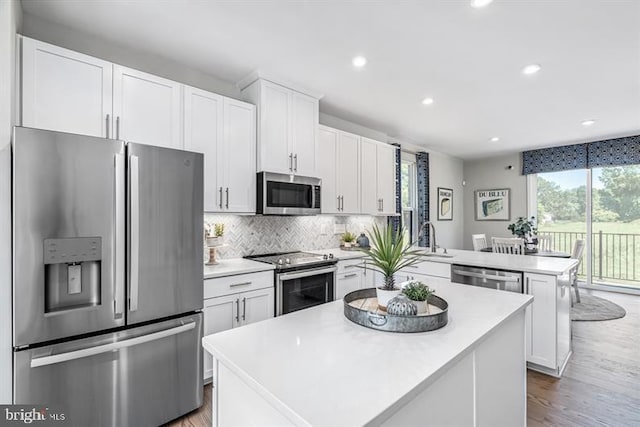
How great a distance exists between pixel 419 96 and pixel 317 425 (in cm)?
348

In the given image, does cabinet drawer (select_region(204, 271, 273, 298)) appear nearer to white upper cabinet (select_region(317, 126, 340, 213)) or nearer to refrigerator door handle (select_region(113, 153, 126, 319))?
refrigerator door handle (select_region(113, 153, 126, 319))

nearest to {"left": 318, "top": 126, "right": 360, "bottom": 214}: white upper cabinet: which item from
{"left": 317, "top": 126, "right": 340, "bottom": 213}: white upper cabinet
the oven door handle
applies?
{"left": 317, "top": 126, "right": 340, "bottom": 213}: white upper cabinet

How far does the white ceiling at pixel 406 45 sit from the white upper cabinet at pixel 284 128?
0.19 metres

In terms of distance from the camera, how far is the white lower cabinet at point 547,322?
253 cm

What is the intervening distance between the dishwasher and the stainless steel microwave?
5.26ft

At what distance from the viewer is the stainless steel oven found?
107 inches

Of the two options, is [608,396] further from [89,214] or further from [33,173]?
[33,173]

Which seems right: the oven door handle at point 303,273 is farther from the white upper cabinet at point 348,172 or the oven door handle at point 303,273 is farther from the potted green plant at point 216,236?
the white upper cabinet at point 348,172

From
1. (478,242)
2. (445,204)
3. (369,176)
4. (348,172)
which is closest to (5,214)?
(348,172)

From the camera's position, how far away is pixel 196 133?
258cm

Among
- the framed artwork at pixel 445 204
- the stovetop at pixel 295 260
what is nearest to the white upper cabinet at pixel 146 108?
the stovetop at pixel 295 260

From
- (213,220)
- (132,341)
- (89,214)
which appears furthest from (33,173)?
(213,220)

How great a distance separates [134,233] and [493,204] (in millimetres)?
6999

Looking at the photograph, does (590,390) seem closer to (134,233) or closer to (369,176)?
(369,176)
